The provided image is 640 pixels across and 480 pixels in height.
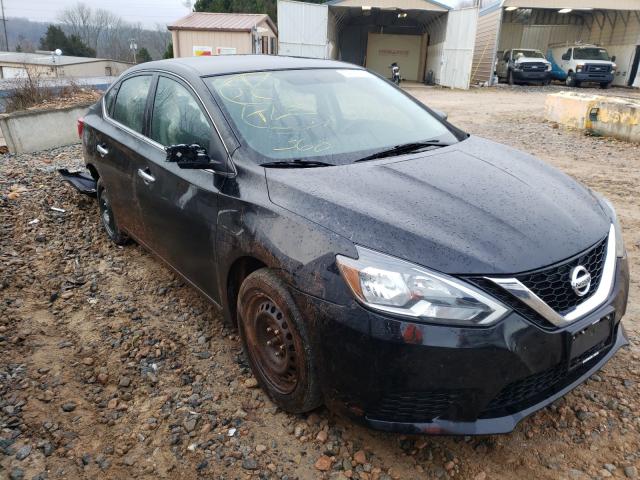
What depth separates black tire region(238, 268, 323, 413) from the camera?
6.85 feet

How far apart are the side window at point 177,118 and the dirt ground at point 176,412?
1206 millimetres

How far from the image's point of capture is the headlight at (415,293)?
1.76 metres

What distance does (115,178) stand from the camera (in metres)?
3.77

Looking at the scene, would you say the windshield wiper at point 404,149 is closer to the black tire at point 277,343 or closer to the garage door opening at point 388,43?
the black tire at point 277,343

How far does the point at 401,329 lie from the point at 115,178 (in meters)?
2.85

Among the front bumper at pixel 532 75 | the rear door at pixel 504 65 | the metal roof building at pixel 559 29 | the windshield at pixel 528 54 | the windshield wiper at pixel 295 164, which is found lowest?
the windshield wiper at pixel 295 164

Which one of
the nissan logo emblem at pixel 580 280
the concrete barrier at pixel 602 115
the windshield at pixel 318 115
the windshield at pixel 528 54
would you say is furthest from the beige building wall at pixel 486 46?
the nissan logo emblem at pixel 580 280

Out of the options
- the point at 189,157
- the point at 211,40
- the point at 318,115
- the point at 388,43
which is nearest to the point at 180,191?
the point at 189,157

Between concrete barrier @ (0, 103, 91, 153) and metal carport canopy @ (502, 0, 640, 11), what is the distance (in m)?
22.1

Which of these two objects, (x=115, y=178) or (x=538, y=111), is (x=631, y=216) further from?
(x=538, y=111)

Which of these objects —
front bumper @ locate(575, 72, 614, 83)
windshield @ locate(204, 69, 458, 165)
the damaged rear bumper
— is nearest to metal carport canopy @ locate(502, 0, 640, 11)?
front bumper @ locate(575, 72, 614, 83)

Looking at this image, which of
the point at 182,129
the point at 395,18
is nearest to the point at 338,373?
the point at 182,129

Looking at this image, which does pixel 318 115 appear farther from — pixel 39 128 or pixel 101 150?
pixel 39 128

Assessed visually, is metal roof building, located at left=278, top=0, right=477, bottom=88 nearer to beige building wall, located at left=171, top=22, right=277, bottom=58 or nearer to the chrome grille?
beige building wall, located at left=171, top=22, right=277, bottom=58
